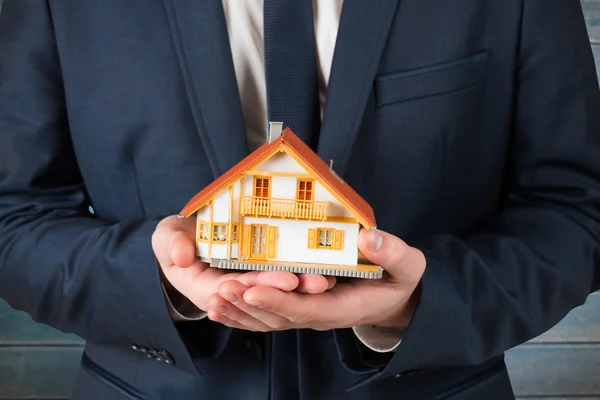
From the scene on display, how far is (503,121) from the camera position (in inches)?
34.9

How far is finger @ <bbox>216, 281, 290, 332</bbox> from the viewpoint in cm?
55

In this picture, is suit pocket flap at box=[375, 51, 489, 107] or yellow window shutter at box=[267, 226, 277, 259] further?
suit pocket flap at box=[375, 51, 489, 107]

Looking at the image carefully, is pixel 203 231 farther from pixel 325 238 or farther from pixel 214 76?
pixel 214 76

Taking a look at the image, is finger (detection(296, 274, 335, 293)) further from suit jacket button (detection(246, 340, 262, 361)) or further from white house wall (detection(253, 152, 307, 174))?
suit jacket button (detection(246, 340, 262, 361))

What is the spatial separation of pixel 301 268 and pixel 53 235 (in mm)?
389

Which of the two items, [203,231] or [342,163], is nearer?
[203,231]

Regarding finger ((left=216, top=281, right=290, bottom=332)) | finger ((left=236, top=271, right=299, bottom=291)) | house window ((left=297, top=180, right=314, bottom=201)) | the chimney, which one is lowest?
finger ((left=216, top=281, right=290, bottom=332))

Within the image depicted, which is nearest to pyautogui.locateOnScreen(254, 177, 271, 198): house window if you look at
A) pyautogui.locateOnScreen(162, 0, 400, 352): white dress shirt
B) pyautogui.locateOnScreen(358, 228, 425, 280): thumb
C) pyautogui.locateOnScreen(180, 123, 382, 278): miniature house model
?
pyautogui.locateOnScreen(180, 123, 382, 278): miniature house model

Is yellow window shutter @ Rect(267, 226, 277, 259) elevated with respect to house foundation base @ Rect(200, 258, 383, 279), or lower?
elevated

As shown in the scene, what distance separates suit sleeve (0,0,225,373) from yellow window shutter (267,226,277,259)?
0.56ft

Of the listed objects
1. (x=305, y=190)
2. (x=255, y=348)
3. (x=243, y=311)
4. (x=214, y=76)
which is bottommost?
(x=255, y=348)

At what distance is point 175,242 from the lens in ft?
1.97

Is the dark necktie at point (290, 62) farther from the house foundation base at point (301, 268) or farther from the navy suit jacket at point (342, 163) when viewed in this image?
the house foundation base at point (301, 268)

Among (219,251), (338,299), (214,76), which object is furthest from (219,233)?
(214,76)
